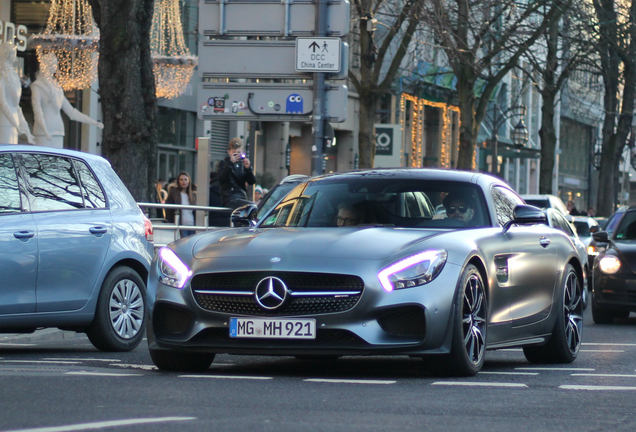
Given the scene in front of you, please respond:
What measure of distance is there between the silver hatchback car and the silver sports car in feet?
5.59

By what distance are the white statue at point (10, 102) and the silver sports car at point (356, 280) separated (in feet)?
58.6

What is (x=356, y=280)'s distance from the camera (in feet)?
26.8

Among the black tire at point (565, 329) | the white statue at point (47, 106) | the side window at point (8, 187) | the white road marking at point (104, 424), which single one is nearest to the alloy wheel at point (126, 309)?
the side window at point (8, 187)

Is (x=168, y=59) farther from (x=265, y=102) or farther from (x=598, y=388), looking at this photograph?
(x=598, y=388)

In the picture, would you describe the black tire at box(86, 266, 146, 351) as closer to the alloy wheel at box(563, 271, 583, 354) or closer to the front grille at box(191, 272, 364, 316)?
the front grille at box(191, 272, 364, 316)

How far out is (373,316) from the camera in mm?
8156

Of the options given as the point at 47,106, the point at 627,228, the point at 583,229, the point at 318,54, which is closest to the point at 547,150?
the point at 583,229

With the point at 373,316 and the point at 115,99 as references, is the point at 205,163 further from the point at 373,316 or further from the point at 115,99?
the point at 373,316

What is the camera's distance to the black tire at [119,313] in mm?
11117

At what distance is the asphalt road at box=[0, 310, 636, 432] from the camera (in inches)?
243

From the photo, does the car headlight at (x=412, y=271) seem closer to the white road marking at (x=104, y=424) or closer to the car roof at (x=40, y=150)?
the white road marking at (x=104, y=424)

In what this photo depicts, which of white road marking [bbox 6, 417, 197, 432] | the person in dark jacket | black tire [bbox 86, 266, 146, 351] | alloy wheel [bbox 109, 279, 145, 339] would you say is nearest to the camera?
white road marking [bbox 6, 417, 197, 432]

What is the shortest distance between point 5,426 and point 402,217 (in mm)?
3975

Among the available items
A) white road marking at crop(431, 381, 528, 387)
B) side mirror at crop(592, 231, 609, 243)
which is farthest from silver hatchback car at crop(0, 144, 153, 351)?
side mirror at crop(592, 231, 609, 243)
